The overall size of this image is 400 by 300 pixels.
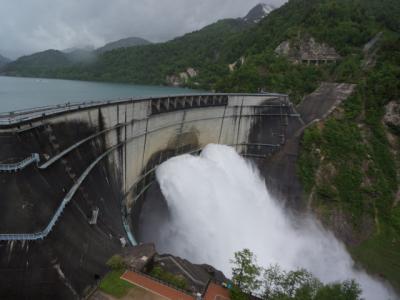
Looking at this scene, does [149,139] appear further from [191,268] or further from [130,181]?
[191,268]

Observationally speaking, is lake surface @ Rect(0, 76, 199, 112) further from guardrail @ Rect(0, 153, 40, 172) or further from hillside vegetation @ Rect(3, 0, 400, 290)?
hillside vegetation @ Rect(3, 0, 400, 290)

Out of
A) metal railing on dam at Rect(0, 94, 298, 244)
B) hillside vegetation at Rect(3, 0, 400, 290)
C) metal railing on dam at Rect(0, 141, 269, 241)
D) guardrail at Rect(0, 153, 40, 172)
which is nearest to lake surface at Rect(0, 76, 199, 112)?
metal railing on dam at Rect(0, 94, 298, 244)

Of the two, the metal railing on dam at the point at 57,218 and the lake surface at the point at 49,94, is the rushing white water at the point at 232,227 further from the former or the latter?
the lake surface at the point at 49,94

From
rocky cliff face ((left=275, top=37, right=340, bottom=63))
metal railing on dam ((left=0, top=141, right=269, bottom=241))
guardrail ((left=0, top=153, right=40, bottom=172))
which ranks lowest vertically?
metal railing on dam ((left=0, top=141, right=269, bottom=241))

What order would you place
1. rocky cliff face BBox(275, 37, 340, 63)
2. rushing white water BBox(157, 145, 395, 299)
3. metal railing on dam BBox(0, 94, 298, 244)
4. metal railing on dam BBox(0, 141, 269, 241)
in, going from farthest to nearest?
rocky cliff face BBox(275, 37, 340, 63) < rushing white water BBox(157, 145, 395, 299) < metal railing on dam BBox(0, 94, 298, 244) < metal railing on dam BBox(0, 141, 269, 241)

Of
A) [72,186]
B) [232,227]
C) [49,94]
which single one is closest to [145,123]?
[72,186]

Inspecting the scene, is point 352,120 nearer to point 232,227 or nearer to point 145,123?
point 232,227
